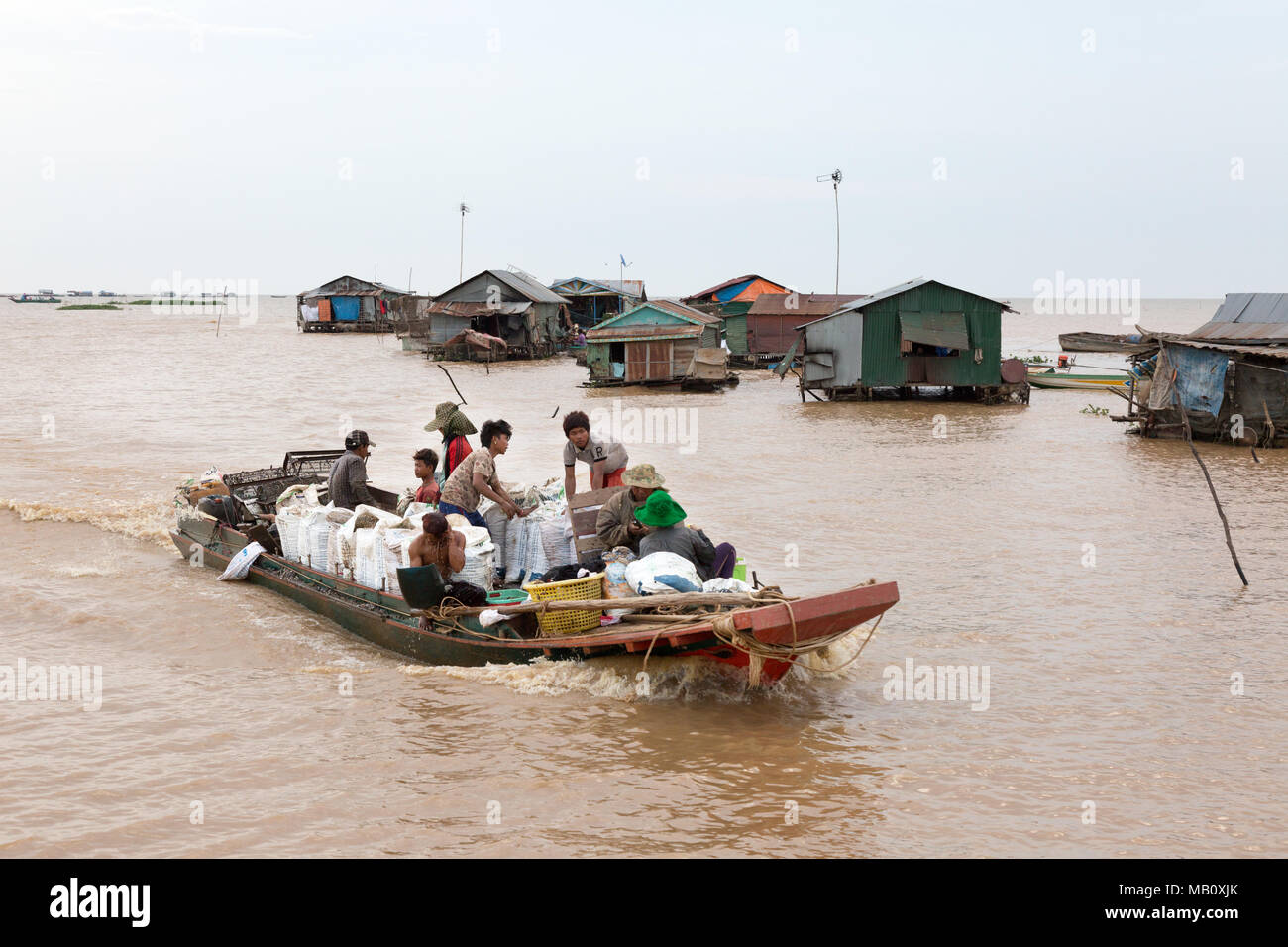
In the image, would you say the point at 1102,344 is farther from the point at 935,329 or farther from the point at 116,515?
the point at 116,515

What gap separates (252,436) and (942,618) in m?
15.6

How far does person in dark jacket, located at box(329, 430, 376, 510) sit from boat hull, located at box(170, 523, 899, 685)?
652 millimetres

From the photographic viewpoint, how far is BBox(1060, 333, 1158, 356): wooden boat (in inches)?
784

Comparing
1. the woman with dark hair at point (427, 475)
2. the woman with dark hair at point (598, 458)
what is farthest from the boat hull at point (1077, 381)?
the woman with dark hair at point (427, 475)

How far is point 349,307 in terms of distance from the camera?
202 feet

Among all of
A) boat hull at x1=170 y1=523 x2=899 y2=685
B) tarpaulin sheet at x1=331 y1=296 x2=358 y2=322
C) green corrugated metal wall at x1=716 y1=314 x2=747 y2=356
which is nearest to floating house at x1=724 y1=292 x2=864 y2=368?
green corrugated metal wall at x1=716 y1=314 x2=747 y2=356

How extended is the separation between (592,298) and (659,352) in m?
23.5

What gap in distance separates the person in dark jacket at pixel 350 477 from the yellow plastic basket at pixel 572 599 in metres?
2.91
